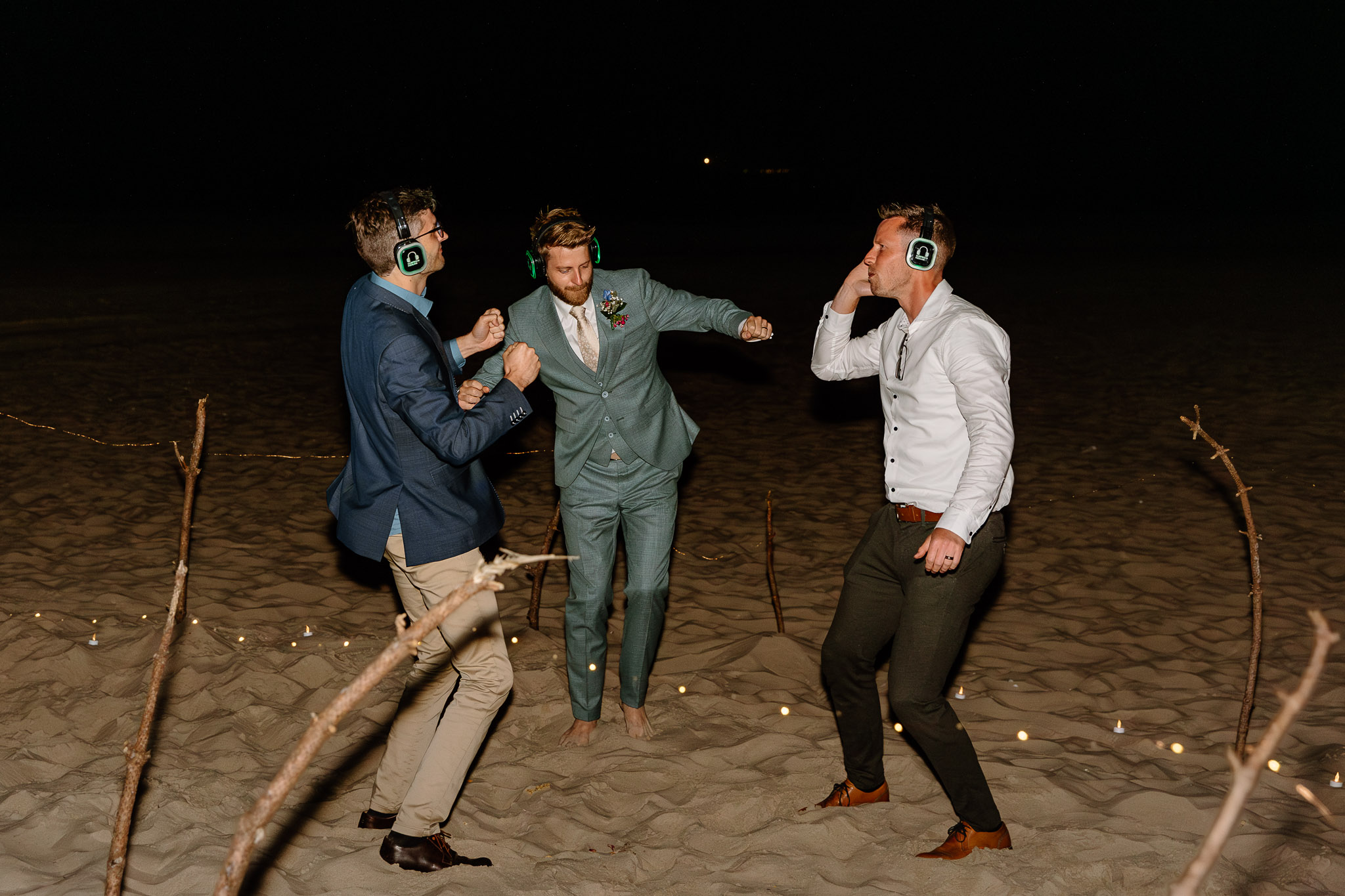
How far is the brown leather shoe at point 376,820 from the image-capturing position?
362cm

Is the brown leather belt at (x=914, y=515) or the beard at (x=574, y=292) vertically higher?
the beard at (x=574, y=292)

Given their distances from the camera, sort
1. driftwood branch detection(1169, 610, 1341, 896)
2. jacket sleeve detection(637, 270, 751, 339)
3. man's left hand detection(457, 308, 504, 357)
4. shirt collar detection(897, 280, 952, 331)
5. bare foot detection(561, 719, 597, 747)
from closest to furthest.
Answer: driftwood branch detection(1169, 610, 1341, 896), shirt collar detection(897, 280, 952, 331), man's left hand detection(457, 308, 504, 357), jacket sleeve detection(637, 270, 751, 339), bare foot detection(561, 719, 597, 747)

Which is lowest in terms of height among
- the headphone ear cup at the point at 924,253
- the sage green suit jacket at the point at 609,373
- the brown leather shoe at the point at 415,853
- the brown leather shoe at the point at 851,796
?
the brown leather shoe at the point at 415,853

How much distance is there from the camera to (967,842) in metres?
3.28

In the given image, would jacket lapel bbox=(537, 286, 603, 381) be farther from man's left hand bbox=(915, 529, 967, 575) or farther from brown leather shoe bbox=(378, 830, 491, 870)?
brown leather shoe bbox=(378, 830, 491, 870)

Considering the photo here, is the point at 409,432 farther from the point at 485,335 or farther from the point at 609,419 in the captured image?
the point at 609,419

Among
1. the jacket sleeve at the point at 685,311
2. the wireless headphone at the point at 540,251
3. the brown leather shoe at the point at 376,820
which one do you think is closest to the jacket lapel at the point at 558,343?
the wireless headphone at the point at 540,251

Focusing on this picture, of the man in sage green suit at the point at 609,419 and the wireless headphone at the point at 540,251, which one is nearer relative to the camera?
the wireless headphone at the point at 540,251

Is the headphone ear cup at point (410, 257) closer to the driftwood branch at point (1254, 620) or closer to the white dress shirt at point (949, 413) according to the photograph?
the white dress shirt at point (949, 413)

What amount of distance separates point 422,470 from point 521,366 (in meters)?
0.45

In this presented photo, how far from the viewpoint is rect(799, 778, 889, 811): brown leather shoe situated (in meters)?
3.68

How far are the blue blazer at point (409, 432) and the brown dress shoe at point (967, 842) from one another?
172cm

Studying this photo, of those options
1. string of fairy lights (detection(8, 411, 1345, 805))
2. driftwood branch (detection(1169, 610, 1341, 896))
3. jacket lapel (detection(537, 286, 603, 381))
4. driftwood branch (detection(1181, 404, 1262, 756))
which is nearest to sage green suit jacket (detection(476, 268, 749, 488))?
jacket lapel (detection(537, 286, 603, 381))

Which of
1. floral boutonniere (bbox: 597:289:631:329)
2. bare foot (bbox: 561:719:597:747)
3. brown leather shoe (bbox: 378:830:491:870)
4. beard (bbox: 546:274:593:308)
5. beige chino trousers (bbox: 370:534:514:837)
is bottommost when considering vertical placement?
bare foot (bbox: 561:719:597:747)
